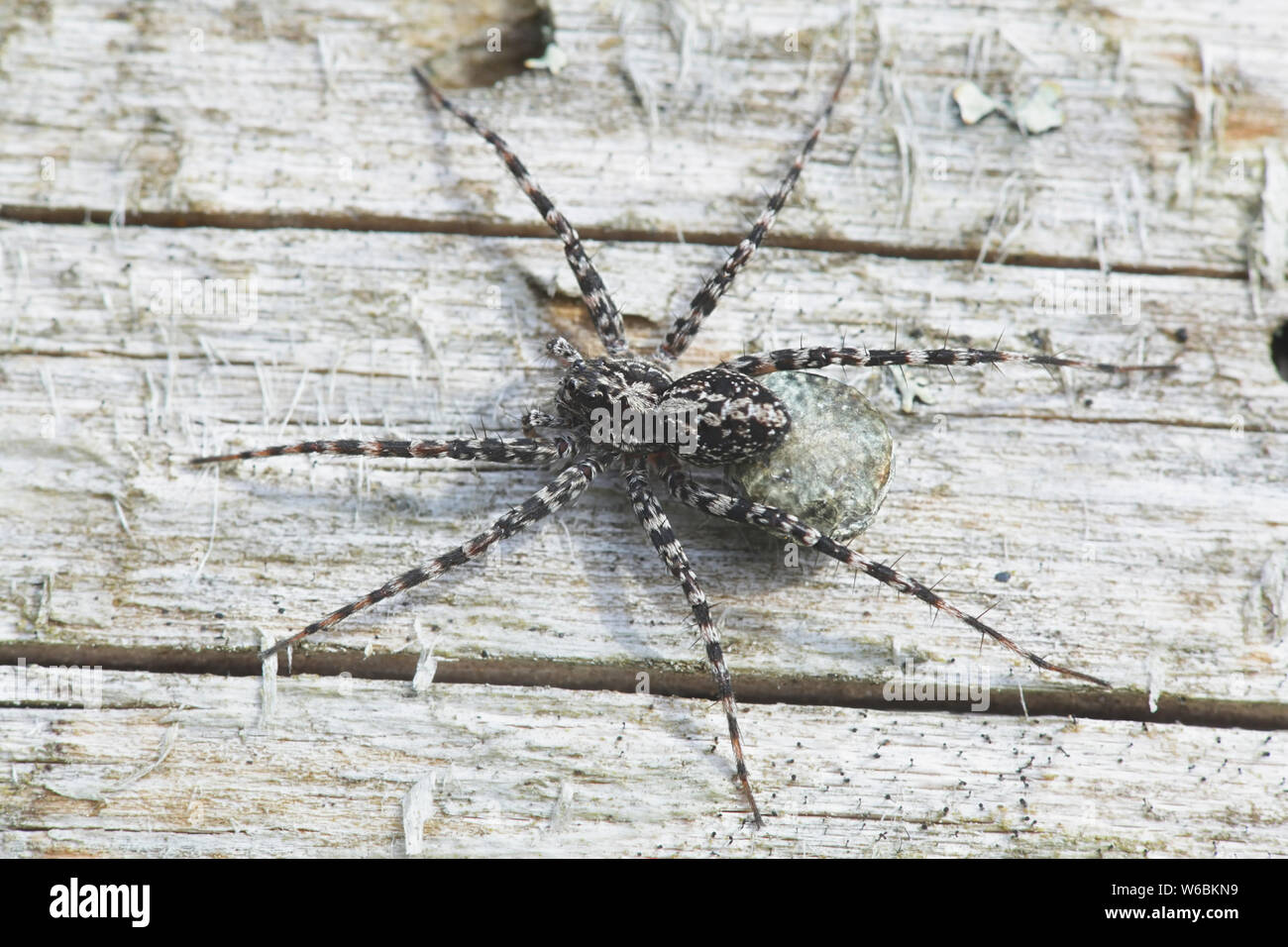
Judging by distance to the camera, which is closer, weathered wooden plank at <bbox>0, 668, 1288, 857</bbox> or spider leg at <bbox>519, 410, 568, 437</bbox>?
weathered wooden plank at <bbox>0, 668, 1288, 857</bbox>

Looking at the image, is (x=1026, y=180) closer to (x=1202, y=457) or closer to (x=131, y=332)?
(x=1202, y=457)

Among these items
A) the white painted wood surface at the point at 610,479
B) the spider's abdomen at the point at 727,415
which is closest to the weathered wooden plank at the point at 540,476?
the white painted wood surface at the point at 610,479

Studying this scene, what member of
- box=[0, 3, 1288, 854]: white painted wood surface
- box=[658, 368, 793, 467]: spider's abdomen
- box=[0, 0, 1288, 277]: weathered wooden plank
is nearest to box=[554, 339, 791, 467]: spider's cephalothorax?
box=[658, 368, 793, 467]: spider's abdomen

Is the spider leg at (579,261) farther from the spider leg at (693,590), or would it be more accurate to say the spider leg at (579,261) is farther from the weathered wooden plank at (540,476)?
the spider leg at (693,590)

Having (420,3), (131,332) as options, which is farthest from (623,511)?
(420,3)

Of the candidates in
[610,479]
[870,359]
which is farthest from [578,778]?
[870,359]

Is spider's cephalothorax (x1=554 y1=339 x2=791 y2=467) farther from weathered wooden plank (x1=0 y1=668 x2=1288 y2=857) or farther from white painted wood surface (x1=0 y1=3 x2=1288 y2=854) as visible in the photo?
weathered wooden plank (x1=0 y1=668 x2=1288 y2=857)
